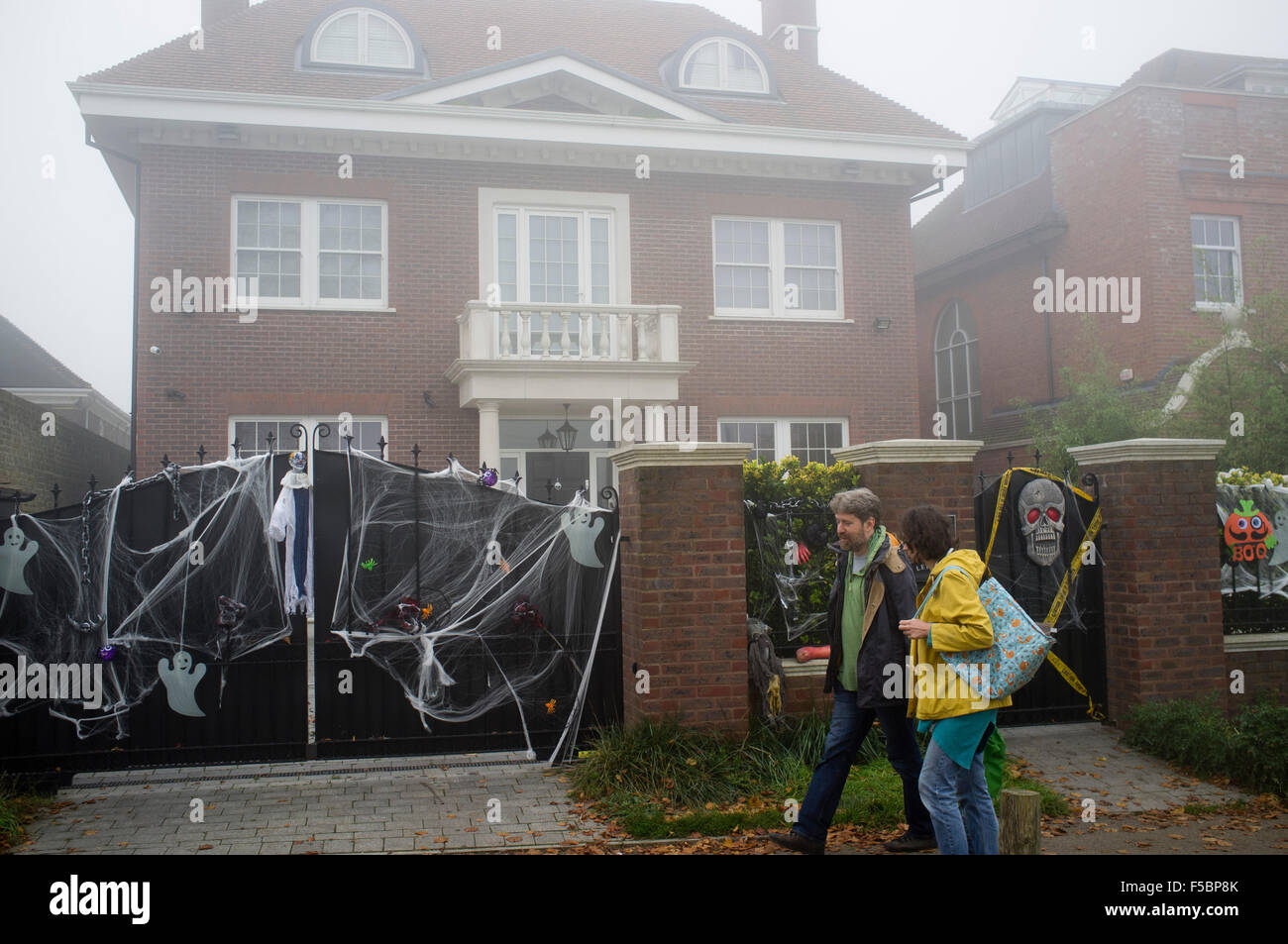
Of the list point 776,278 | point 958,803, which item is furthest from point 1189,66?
point 958,803

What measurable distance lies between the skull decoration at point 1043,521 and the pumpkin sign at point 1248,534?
1.74 m

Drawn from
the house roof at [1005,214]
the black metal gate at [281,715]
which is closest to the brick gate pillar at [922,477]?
the black metal gate at [281,715]

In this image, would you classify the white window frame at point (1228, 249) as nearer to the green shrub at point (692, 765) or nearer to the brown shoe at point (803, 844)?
the green shrub at point (692, 765)

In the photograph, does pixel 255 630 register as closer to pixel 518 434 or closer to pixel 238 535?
pixel 238 535

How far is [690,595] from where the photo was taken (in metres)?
6.88

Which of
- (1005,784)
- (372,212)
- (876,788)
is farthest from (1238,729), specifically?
(372,212)

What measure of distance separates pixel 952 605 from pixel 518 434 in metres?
11.8

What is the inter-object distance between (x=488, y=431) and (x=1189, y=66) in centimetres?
1990

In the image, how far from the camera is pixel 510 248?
1584 cm

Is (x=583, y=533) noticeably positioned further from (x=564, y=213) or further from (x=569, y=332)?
(x=564, y=213)

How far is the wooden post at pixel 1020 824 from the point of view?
464 cm

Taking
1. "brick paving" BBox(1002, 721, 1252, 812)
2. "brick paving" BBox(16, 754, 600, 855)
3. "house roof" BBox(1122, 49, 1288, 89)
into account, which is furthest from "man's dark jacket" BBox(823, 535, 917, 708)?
"house roof" BBox(1122, 49, 1288, 89)

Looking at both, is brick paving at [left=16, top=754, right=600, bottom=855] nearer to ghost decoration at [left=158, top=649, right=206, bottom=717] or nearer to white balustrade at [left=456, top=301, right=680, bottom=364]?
ghost decoration at [left=158, top=649, right=206, bottom=717]

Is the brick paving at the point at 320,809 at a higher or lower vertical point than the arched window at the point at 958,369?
lower
